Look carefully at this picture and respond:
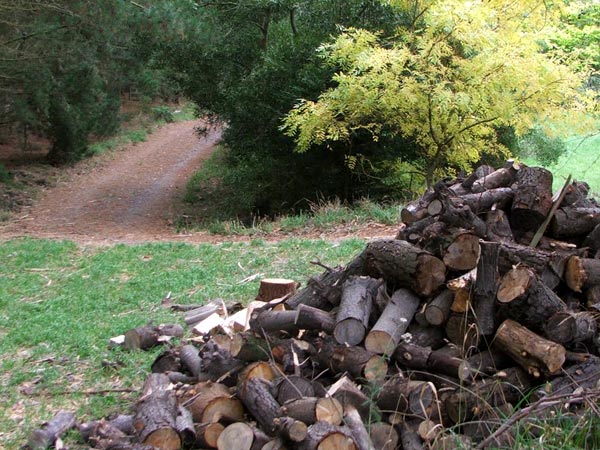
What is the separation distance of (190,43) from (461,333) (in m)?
12.0

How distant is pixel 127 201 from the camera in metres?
17.2

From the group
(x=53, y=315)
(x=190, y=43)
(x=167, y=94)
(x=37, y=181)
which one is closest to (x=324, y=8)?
(x=190, y=43)

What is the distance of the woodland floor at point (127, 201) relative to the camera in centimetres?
1131

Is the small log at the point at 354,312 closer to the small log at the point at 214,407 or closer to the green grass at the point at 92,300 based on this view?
the small log at the point at 214,407

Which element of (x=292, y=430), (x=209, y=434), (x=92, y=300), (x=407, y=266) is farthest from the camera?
(x=92, y=300)

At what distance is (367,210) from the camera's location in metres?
10.7

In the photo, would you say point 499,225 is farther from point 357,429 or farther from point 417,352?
point 357,429

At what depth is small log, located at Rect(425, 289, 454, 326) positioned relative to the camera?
4.07m

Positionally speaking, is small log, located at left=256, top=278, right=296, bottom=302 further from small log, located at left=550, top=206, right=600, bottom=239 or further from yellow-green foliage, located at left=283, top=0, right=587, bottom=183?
yellow-green foliage, located at left=283, top=0, right=587, bottom=183

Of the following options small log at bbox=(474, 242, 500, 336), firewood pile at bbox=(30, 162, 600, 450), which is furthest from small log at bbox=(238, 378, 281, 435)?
small log at bbox=(474, 242, 500, 336)

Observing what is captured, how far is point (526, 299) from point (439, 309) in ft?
1.67

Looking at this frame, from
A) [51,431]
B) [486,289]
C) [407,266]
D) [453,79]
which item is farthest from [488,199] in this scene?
[453,79]

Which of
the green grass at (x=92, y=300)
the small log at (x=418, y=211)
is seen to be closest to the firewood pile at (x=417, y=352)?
the small log at (x=418, y=211)

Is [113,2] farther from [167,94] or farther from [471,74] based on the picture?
[167,94]
